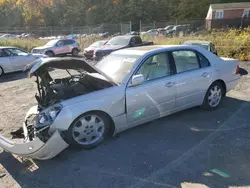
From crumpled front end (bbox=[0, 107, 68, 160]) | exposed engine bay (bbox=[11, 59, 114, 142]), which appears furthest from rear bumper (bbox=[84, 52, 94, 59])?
crumpled front end (bbox=[0, 107, 68, 160])

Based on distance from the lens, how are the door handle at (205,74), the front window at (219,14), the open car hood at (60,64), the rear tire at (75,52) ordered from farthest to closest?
the front window at (219,14), the rear tire at (75,52), the door handle at (205,74), the open car hood at (60,64)

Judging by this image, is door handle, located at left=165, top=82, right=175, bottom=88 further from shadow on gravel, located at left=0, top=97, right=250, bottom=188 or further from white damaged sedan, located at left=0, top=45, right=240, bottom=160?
shadow on gravel, located at left=0, top=97, right=250, bottom=188

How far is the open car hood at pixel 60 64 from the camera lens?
3.49m

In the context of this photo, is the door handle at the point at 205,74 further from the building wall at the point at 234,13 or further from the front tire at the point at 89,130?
the building wall at the point at 234,13

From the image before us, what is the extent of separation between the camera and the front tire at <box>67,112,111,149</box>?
138 inches

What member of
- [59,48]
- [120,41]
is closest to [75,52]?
[59,48]

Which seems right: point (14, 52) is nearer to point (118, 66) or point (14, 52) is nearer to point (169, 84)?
point (118, 66)

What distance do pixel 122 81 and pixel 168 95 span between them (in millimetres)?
973

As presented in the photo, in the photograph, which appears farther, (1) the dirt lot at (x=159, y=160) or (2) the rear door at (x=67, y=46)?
(2) the rear door at (x=67, y=46)

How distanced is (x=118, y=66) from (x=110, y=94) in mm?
814

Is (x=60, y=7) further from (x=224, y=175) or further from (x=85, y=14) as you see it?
(x=224, y=175)

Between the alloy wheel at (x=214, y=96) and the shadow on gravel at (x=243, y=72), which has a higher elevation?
the alloy wheel at (x=214, y=96)

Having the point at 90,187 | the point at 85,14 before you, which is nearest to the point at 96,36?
the point at 90,187

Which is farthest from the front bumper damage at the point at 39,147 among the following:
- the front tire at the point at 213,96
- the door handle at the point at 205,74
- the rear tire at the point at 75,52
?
the rear tire at the point at 75,52
